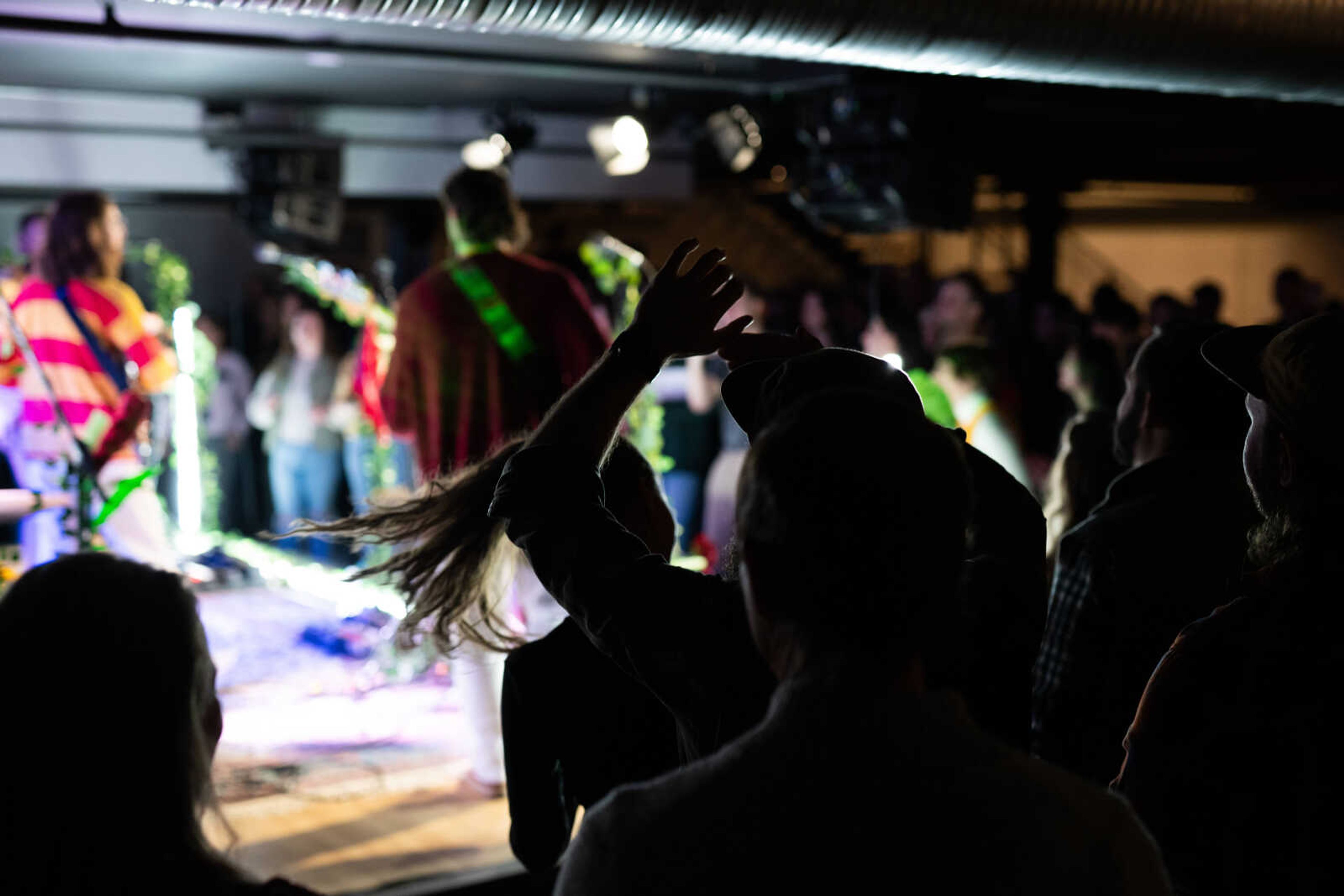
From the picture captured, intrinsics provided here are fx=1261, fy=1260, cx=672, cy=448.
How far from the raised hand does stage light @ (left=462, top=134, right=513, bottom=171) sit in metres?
5.83

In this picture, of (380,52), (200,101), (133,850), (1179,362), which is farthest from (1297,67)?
(200,101)

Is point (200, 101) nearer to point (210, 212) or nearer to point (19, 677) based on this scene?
point (210, 212)

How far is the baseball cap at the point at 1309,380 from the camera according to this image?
→ 1212 mm

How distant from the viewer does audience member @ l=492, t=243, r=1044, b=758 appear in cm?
109

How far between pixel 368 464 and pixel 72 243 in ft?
7.81

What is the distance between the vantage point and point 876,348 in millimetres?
4816

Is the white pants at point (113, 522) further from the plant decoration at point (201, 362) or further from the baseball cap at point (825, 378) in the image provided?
the plant decoration at point (201, 362)

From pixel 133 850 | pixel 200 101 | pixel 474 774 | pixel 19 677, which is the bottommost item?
pixel 474 774

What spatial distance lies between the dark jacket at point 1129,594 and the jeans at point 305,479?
17.0 feet

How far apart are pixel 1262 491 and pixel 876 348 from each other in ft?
11.6

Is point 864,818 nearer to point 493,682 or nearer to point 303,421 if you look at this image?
point 493,682

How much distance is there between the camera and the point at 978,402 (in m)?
3.66

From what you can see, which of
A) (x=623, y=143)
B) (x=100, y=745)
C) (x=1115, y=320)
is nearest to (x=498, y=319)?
(x=100, y=745)

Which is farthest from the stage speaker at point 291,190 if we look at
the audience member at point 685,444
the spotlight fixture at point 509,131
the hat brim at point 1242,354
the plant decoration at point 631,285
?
the hat brim at point 1242,354
